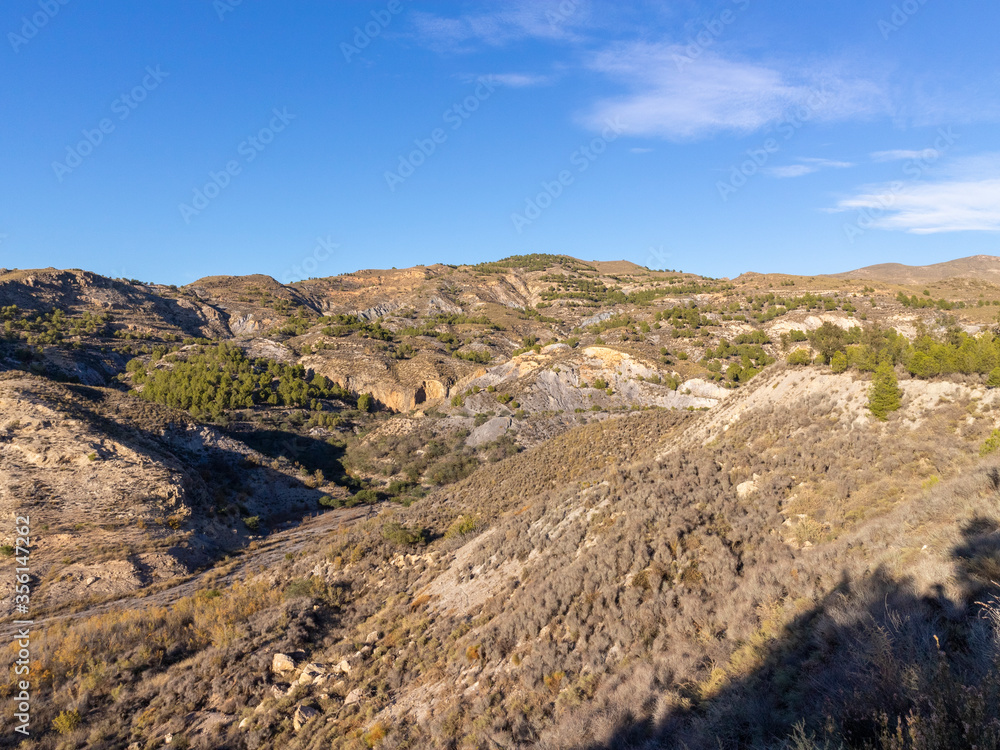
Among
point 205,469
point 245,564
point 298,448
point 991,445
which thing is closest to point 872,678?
point 991,445

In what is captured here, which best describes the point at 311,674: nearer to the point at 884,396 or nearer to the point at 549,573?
the point at 549,573

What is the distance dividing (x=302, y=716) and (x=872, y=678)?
9.95 meters

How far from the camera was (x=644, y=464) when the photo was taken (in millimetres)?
16422

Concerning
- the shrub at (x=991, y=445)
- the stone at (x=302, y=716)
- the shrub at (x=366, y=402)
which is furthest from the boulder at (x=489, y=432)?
the shrub at (x=991, y=445)

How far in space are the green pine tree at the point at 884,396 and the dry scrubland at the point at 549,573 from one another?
0.46 feet

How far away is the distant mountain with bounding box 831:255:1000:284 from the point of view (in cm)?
11575

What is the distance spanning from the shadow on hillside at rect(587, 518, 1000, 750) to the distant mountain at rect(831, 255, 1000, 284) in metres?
133

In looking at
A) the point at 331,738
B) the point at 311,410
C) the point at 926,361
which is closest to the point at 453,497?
the point at 331,738

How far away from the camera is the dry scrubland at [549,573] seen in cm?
583

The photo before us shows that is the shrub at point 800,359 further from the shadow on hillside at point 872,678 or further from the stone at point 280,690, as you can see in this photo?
the stone at point 280,690

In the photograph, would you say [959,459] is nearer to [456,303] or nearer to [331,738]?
[331,738]

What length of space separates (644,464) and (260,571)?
16.1 m

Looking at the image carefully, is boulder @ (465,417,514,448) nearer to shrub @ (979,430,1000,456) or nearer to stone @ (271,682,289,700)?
stone @ (271,682,289,700)

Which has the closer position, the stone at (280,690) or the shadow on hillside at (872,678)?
the shadow on hillside at (872,678)
